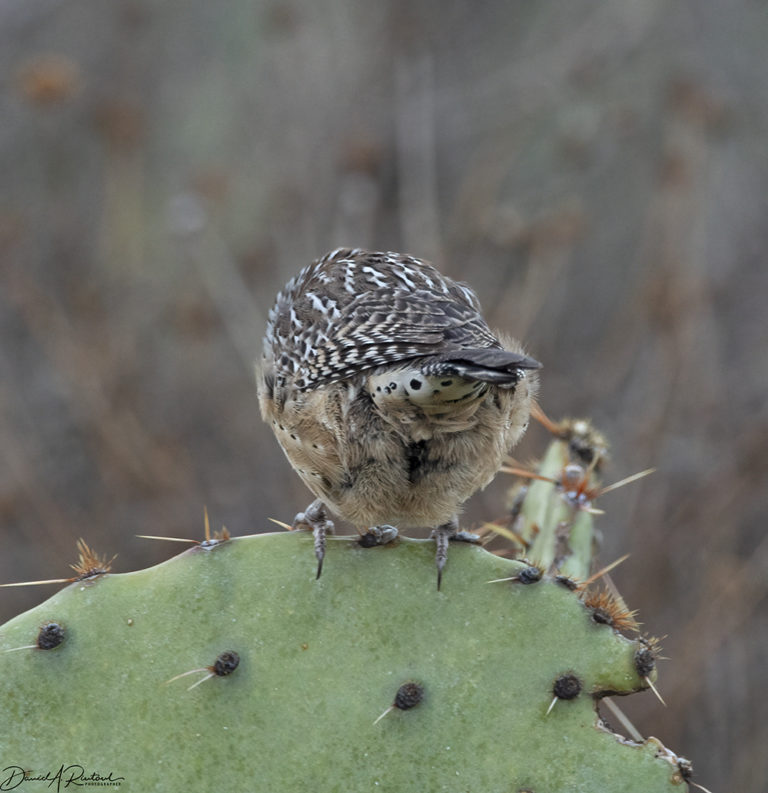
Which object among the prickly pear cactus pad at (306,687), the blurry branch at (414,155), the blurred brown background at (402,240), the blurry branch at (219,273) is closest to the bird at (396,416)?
the prickly pear cactus pad at (306,687)

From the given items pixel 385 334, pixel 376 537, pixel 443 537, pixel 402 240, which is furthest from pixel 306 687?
pixel 402 240

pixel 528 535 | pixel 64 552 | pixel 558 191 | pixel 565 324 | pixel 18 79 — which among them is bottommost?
pixel 64 552

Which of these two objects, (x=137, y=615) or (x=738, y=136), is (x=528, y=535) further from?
(x=738, y=136)

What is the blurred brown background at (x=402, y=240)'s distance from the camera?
17.4 ft

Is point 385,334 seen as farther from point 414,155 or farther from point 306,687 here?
point 414,155

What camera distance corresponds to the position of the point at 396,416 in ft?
7.48

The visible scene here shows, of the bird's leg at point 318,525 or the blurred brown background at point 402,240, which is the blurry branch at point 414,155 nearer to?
the blurred brown background at point 402,240

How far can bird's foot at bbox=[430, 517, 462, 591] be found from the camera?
6.70ft

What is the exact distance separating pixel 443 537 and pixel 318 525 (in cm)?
27

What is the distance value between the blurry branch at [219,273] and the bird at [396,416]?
253cm

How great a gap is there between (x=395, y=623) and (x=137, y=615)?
0.49 metres

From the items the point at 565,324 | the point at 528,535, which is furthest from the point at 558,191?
the point at 528,535

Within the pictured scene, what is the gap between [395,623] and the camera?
1985mm

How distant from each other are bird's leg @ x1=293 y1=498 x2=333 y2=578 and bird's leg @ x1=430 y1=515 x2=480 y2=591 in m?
0.23
